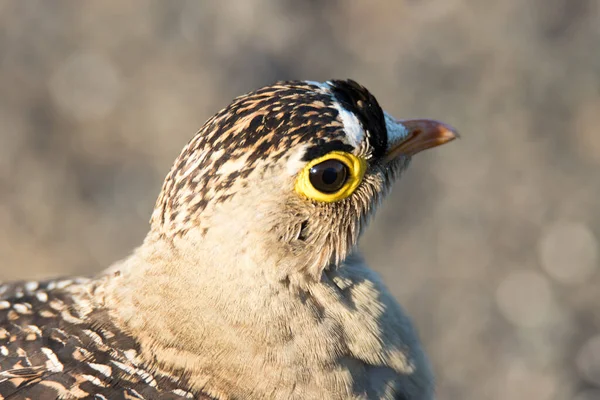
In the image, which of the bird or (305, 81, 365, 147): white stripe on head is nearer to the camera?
the bird

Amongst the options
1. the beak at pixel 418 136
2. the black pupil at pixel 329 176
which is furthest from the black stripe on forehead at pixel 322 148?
the beak at pixel 418 136

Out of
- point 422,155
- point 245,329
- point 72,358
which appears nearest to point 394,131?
point 245,329

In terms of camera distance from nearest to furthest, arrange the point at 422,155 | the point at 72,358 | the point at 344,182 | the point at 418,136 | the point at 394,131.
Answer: the point at 72,358, the point at 344,182, the point at 394,131, the point at 418,136, the point at 422,155

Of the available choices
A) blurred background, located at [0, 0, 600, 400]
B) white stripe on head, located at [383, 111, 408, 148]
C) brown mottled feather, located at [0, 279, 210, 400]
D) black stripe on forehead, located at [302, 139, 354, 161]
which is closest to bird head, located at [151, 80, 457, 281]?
black stripe on forehead, located at [302, 139, 354, 161]

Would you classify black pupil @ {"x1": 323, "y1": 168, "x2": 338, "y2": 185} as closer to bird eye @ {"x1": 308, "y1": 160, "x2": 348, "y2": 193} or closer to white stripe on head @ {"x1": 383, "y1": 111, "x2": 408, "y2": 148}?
bird eye @ {"x1": 308, "y1": 160, "x2": 348, "y2": 193}

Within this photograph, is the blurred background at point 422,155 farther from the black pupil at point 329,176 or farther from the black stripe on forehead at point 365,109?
the black pupil at point 329,176

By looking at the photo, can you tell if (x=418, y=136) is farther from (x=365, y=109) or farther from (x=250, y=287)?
(x=250, y=287)

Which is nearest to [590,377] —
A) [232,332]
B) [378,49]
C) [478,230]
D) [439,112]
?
[478,230]
